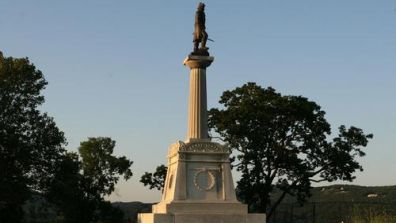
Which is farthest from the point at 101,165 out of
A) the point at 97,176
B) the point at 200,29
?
the point at 200,29

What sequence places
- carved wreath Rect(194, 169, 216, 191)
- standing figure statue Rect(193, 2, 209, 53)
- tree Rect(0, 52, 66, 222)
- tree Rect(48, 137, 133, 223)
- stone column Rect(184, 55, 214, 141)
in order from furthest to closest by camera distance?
1. tree Rect(48, 137, 133, 223)
2. tree Rect(0, 52, 66, 222)
3. standing figure statue Rect(193, 2, 209, 53)
4. stone column Rect(184, 55, 214, 141)
5. carved wreath Rect(194, 169, 216, 191)

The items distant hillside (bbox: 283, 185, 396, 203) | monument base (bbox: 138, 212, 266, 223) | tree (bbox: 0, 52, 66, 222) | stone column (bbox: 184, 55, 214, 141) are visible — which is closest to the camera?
monument base (bbox: 138, 212, 266, 223)

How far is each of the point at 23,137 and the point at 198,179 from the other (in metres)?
16.1

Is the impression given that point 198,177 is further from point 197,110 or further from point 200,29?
point 200,29

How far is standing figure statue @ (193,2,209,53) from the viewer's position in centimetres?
2114

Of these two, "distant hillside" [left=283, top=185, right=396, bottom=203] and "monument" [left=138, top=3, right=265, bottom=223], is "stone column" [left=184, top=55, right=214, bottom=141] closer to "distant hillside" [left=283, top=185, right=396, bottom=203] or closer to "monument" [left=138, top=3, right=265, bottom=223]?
"monument" [left=138, top=3, right=265, bottom=223]

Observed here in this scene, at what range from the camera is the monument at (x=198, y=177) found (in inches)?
731


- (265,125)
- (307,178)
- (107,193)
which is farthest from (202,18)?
(107,193)

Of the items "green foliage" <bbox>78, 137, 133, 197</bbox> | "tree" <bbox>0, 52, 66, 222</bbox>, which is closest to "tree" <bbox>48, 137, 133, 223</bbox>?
"green foliage" <bbox>78, 137, 133, 197</bbox>

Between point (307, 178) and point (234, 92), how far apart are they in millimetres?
7251

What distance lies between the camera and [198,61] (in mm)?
20359

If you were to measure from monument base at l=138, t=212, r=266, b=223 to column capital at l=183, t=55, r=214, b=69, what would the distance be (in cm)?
551

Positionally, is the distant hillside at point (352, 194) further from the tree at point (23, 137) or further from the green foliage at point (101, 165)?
the tree at point (23, 137)

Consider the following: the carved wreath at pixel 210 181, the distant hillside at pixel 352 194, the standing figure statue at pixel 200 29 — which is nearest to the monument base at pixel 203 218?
the carved wreath at pixel 210 181
